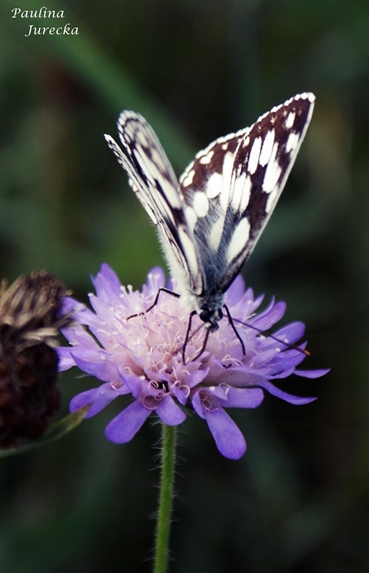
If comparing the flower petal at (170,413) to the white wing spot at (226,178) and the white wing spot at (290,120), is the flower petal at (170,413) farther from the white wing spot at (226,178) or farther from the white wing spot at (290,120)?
the white wing spot at (290,120)

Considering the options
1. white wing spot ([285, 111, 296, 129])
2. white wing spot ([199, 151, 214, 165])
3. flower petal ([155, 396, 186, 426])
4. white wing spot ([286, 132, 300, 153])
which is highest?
white wing spot ([199, 151, 214, 165])

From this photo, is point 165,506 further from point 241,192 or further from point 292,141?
point 292,141

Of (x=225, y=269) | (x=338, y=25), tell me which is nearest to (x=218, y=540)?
(x=225, y=269)

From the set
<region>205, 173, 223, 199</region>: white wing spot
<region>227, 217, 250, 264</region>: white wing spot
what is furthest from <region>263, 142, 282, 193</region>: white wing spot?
<region>205, 173, 223, 199</region>: white wing spot

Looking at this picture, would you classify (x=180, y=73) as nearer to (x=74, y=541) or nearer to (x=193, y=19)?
(x=193, y=19)

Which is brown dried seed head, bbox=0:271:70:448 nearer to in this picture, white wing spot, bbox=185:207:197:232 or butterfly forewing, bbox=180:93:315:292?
butterfly forewing, bbox=180:93:315:292
